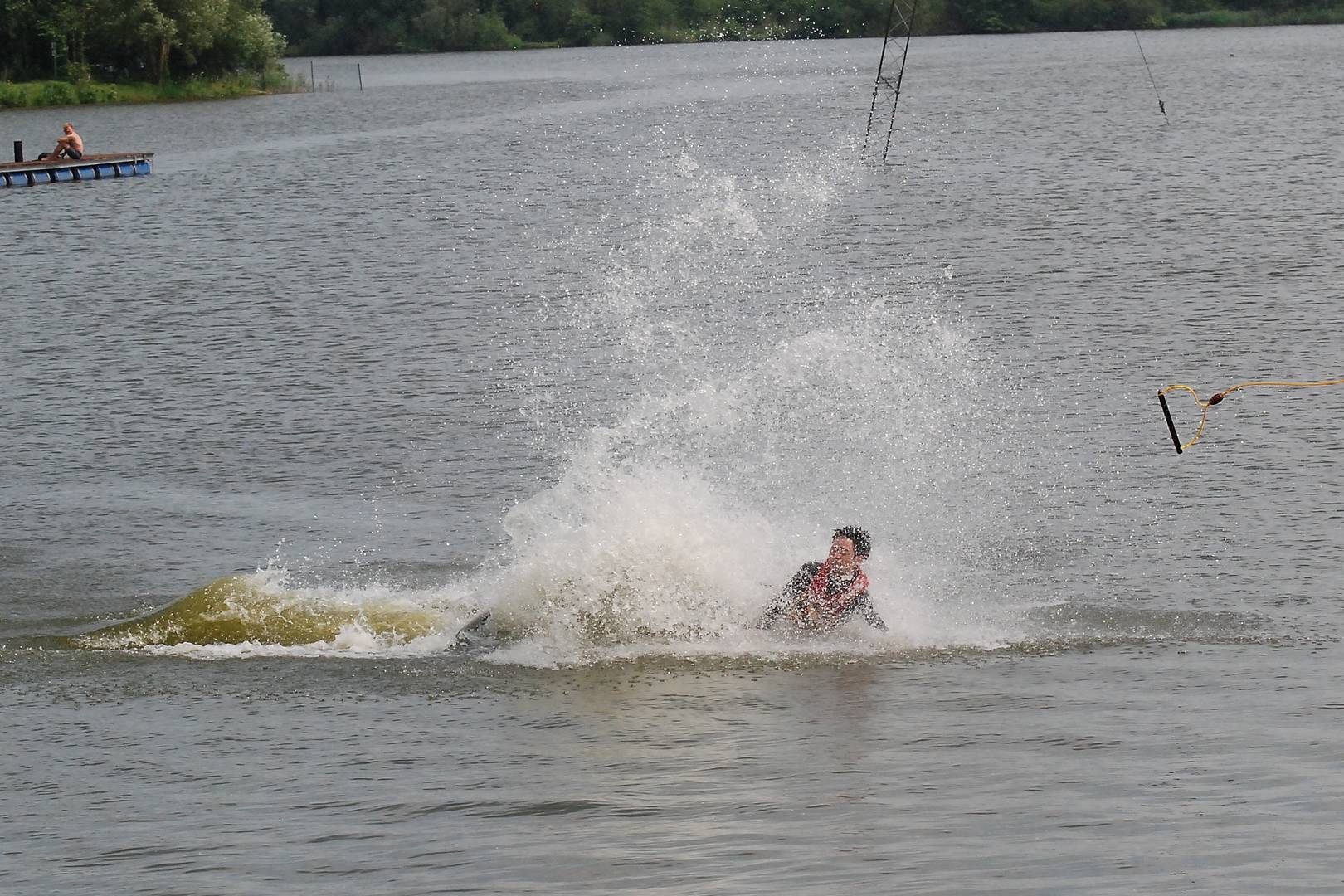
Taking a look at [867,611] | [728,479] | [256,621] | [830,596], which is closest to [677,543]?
[830,596]

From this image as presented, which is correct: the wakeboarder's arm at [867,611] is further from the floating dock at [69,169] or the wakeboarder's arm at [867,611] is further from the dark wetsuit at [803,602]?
the floating dock at [69,169]

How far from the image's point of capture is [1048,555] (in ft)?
56.7

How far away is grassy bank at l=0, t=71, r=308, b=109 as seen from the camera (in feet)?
256

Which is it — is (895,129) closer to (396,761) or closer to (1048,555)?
(1048,555)

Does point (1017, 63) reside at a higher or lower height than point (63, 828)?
higher

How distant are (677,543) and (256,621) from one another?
3.61 meters

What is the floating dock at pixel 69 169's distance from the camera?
170ft

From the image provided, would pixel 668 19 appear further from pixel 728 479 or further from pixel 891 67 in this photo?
pixel 728 479


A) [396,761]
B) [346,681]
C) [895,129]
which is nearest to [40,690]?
[346,681]

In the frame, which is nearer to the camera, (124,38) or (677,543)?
Answer: (677,543)

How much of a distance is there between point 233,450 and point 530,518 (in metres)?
7.04

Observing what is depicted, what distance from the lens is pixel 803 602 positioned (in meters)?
14.6

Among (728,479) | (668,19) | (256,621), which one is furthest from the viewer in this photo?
(668,19)

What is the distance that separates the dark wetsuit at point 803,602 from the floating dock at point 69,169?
139 feet
